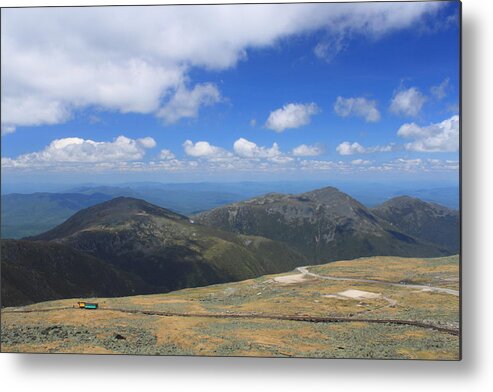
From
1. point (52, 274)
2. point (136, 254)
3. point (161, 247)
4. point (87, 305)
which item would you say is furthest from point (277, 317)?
point (161, 247)

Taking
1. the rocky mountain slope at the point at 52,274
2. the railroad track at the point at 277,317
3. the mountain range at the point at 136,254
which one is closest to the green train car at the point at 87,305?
the railroad track at the point at 277,317

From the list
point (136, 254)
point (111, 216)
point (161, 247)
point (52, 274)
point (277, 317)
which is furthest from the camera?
point (111, 216)

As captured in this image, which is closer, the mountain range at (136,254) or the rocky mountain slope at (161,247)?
the mountain range at (136,254)

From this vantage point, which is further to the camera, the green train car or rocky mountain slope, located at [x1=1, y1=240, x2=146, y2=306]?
rocky mountain slope, located at [x1=1, y1=240, x2=146, y2=306]

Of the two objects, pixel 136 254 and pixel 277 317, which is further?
pixel 136 254

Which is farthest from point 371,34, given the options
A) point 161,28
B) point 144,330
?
point 144,330

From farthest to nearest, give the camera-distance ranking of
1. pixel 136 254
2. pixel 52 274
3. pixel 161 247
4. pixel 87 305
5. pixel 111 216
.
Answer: pixel 111 216 → pixel 161 247 → pixel 136 254 → pixel 52 274 → pixel 87 305

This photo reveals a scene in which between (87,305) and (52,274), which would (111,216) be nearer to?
(52,274)

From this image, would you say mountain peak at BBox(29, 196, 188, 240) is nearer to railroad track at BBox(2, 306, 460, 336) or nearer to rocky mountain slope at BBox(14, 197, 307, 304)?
rocky mountain slope at BBox(14, 197, 307, 304)

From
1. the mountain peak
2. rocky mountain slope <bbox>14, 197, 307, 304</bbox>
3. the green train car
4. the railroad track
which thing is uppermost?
the green train car

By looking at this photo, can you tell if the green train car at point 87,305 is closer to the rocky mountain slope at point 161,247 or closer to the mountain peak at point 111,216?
the rocky mountain slope at point 161,247

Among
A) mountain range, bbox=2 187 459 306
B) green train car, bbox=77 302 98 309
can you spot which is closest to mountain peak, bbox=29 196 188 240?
mountain range, bbox=2 187 459 306
